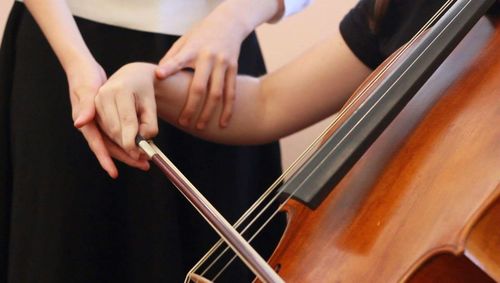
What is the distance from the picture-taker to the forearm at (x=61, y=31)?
22.5 inches

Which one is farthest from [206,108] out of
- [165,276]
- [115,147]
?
[165,276]

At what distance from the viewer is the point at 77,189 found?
650 mm

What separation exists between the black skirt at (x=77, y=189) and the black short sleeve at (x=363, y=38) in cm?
22

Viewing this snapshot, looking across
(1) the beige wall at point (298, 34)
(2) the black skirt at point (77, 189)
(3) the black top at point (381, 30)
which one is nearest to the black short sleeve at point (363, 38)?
(3) the black top at point (381, 30)

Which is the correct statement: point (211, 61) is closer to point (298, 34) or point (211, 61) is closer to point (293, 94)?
point (293, 94)

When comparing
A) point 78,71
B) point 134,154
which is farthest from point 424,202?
point 78,71

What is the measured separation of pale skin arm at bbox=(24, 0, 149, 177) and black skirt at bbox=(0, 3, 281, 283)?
6cm

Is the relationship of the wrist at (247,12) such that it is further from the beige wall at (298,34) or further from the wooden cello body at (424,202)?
the beige wall at (298,34)

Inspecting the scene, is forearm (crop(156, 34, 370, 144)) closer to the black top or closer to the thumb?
the black top

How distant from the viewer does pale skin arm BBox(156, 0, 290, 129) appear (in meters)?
0.56

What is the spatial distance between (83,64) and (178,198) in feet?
0.71

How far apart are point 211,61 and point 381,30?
8.2 inches

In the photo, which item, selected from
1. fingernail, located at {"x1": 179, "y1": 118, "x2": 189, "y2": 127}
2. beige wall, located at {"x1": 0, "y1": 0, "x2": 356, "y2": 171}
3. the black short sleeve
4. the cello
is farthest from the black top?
beige wall, located at {"x1": 0, "y1": 0, "x2": 356, "y2": 171}

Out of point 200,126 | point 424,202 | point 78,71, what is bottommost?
point 424,202
